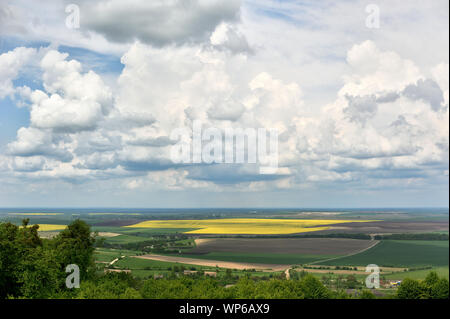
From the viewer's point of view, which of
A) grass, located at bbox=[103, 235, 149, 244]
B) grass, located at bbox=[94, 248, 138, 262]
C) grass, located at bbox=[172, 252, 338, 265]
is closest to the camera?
grass, located at bbox=[94, 248, 138, 262]

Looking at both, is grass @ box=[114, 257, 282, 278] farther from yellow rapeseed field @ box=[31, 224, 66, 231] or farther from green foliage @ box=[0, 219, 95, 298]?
green foliage @ box=[0, 219, 95, 298]

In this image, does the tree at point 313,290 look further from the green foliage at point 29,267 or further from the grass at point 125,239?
the grass at point 125,239

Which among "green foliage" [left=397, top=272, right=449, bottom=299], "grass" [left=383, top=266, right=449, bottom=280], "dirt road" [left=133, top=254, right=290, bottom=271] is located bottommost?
"grass" [left=383, top=266, right=449, bottom=280]

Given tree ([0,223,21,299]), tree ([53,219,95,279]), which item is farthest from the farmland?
tree ([0,223,21,299])

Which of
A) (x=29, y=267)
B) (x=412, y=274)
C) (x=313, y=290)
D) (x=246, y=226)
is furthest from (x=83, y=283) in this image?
(x=246, y=226)

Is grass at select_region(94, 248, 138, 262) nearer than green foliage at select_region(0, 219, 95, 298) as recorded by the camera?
No

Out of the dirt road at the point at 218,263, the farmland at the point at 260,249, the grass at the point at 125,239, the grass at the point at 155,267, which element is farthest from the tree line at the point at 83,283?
the grass at the point at 125,239
